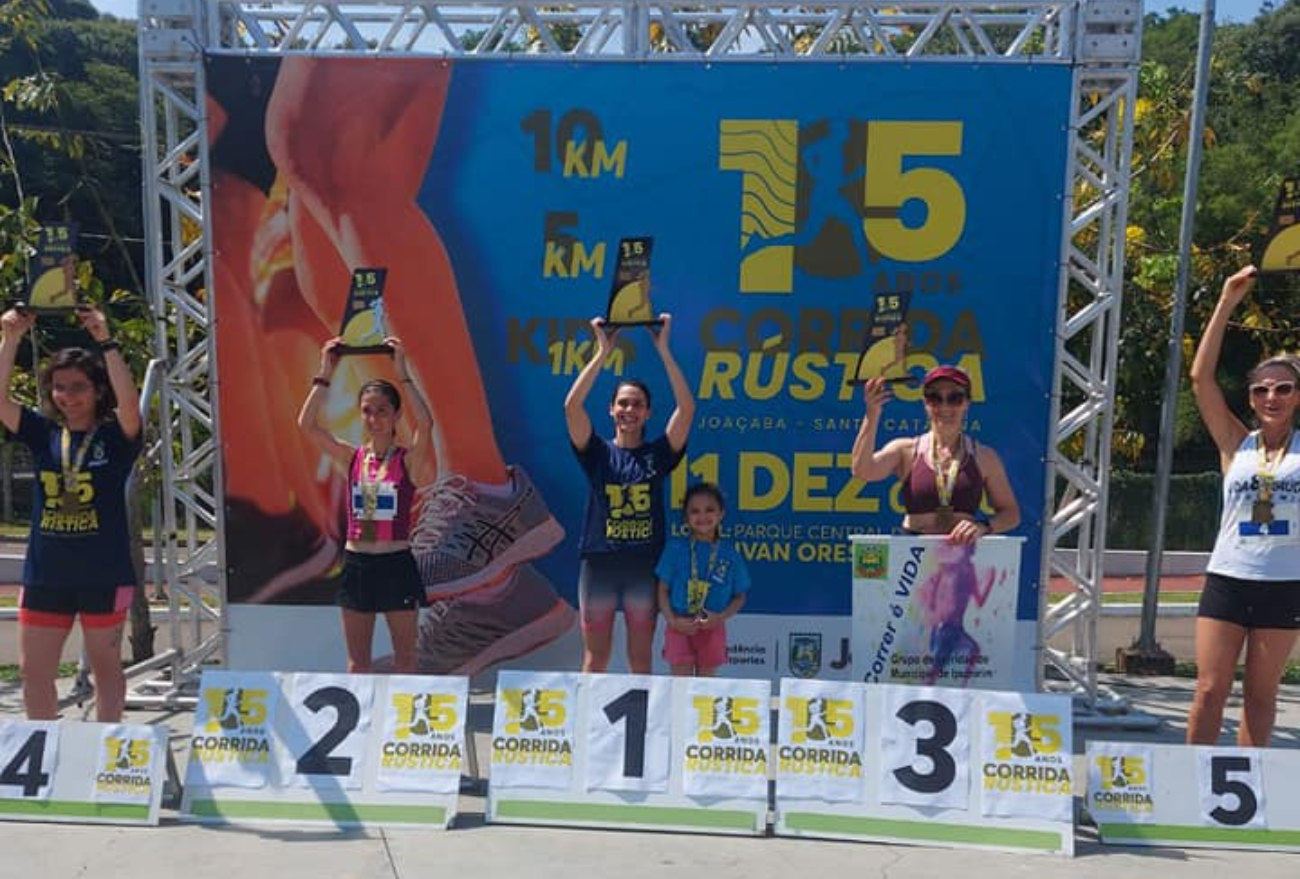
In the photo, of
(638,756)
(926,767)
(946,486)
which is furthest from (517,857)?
(946,486)

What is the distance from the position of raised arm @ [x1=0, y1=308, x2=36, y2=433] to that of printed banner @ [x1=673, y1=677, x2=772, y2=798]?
9.72 ft

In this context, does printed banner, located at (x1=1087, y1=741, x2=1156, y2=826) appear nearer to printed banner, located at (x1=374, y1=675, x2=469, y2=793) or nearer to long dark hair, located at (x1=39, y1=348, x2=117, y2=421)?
printed banner, located at (x1=374, y1=675, x2=469, y2=793)

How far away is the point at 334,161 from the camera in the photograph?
5684mm

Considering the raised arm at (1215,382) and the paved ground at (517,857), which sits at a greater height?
the raised arm at (1215,382)

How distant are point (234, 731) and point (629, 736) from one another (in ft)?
5.28

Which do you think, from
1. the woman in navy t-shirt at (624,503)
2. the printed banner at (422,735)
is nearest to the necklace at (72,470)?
the printed banner at (422,735)

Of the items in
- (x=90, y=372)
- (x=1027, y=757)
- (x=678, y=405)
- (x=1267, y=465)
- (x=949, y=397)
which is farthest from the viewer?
(x=678, y=405)

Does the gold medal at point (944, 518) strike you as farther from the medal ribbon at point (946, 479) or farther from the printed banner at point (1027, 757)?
the printed banner at point (1027, 757)

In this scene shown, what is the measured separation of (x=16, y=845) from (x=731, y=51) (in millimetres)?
5048

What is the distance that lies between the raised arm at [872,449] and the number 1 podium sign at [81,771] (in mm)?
3000

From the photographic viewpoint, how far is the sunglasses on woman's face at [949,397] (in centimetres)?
419

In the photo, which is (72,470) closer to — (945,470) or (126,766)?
(126,766)

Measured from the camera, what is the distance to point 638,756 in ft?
13.6

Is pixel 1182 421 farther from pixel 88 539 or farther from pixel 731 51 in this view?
pixel 88 539
